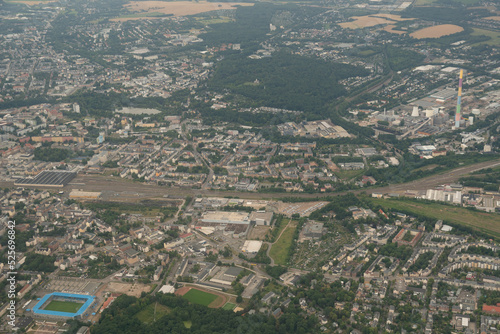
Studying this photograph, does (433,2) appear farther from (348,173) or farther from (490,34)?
(348,173)

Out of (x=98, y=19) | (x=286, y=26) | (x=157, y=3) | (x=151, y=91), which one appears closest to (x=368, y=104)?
(x=151, y=91)

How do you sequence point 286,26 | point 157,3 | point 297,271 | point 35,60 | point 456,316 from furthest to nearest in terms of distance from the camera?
point 157,3
point 286,26
point 35,60
point 297,271
point 456,316

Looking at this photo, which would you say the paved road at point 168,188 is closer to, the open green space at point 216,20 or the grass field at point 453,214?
the grass field at point 453,214

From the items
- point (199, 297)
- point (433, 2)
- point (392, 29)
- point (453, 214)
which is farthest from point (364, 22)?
point (199, 297)

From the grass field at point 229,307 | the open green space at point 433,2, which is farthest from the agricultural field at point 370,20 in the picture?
the grass field at point 229,307

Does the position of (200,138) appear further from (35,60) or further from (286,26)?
(286,26)

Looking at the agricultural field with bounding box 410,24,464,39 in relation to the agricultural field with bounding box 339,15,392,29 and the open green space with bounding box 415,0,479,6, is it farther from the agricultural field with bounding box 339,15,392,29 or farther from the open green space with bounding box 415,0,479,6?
the open green space with bounding box 415,0,479,6
